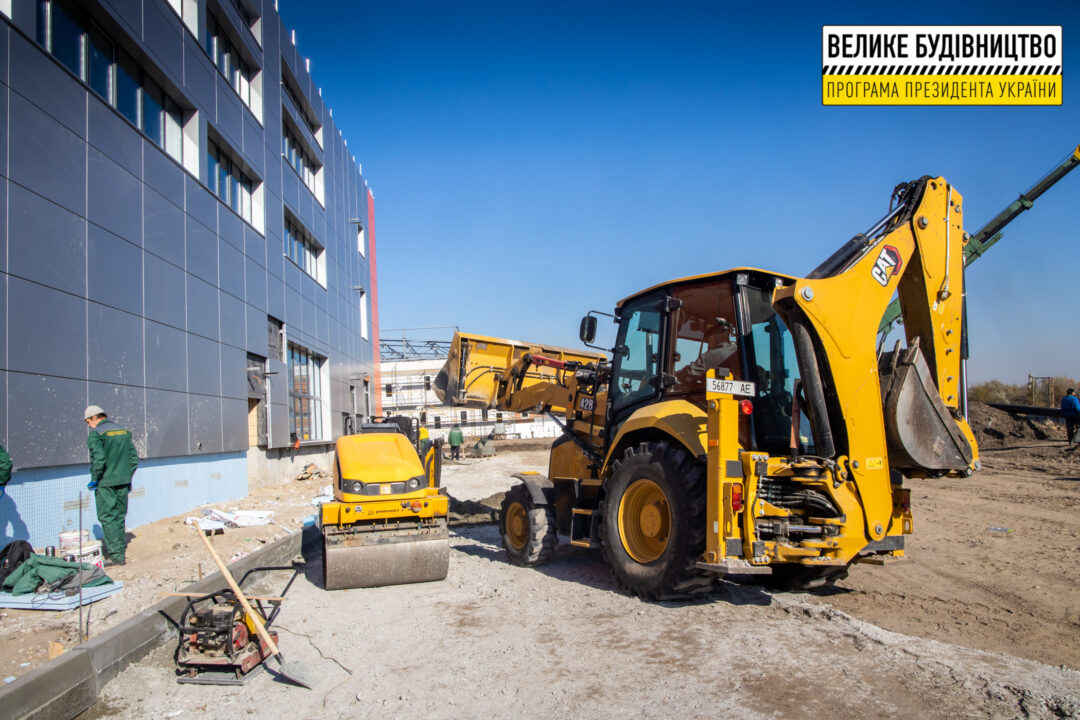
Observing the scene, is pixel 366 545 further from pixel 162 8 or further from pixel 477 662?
pixel 162 8

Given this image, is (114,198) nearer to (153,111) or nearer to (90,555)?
(153,111)

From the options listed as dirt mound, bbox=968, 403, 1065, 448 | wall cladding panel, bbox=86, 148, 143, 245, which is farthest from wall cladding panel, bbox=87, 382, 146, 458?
dirt mound, bbox=968, 403, 1065, 448

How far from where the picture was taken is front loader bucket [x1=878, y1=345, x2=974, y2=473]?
563cm

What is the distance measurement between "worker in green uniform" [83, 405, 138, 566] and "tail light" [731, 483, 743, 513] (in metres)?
6.79

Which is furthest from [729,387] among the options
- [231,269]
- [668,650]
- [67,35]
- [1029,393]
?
[1029,393]

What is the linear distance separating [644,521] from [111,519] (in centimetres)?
598

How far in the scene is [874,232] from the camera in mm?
6141

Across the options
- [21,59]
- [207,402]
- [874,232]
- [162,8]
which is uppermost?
[162,8]

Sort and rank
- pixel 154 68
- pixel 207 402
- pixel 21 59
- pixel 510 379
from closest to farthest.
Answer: pixel 21 59 → pixel 510 379 → pixel 154 68 → pixel 207 402

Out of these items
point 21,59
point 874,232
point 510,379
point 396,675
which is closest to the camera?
point 396,675

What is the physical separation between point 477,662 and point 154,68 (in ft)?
39.5

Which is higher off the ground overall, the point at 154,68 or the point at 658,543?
the point at 154,68

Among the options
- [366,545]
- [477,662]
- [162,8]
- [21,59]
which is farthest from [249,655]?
[162,8]

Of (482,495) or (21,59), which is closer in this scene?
(21,59)
